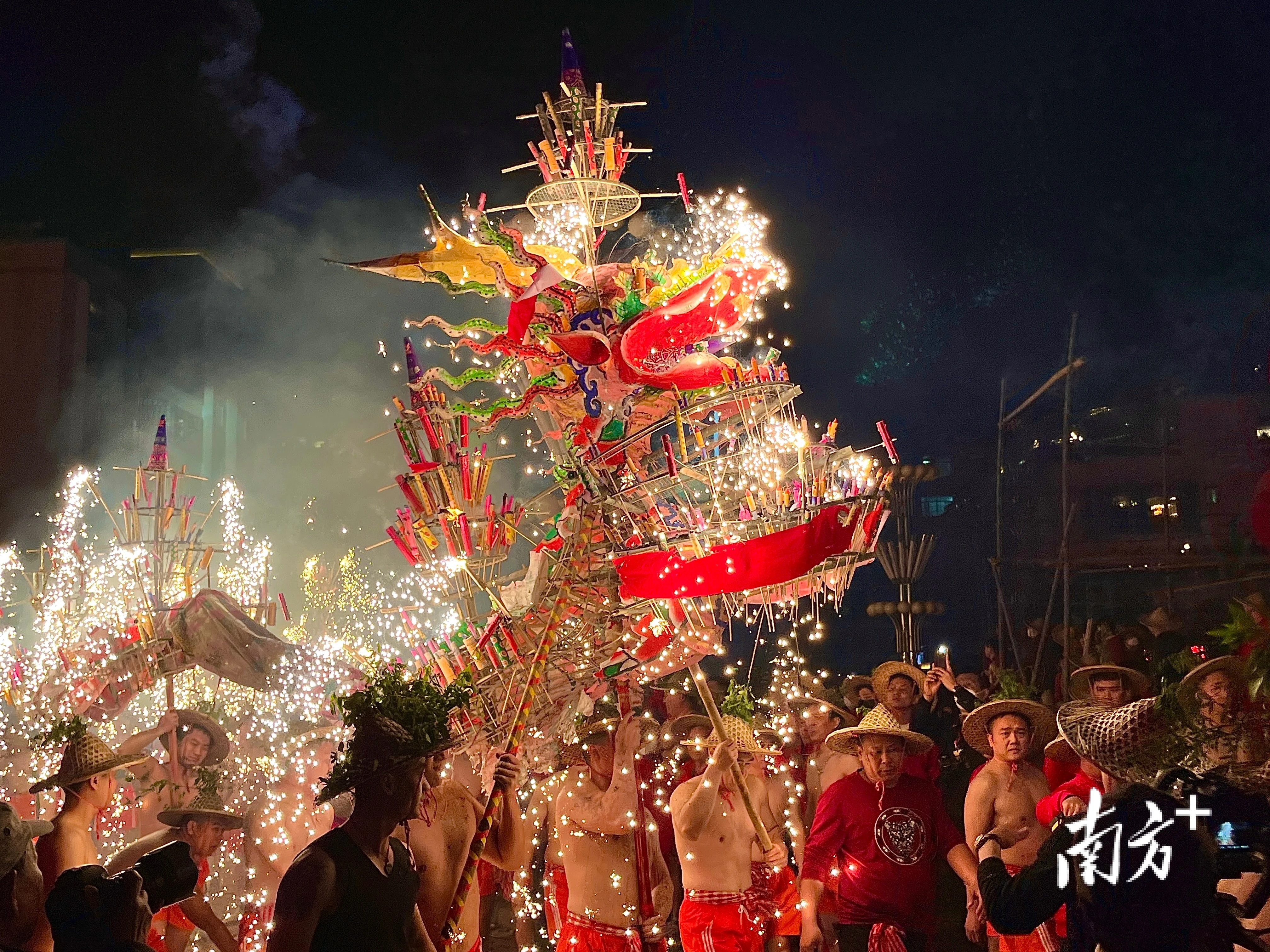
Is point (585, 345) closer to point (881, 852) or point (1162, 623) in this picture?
point (881, 852)

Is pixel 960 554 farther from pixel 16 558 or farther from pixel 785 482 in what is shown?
pixel 16 558

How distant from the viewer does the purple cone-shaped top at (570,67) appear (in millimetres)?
5719

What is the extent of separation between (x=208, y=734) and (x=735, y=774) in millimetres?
3741

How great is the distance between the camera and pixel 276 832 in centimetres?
623

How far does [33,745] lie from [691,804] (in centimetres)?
453

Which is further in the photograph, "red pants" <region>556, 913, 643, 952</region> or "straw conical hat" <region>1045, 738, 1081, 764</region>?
"red pants" <region>556, 913, 643, 952</region>

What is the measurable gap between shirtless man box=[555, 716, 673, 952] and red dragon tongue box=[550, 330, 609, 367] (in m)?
2.08

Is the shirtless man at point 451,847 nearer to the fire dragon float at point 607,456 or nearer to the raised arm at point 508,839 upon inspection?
the raised arm at point 508,839

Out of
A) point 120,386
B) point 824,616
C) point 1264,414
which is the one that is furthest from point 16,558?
point 1264,414

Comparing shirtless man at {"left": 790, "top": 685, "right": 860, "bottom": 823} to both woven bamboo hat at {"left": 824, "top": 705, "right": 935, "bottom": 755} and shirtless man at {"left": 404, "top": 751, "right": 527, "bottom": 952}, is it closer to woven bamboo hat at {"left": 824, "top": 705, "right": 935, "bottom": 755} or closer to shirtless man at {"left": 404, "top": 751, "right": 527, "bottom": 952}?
woven bamboo hat at {"left": 824, "top": 705, "right": 935, "bottom": 755}

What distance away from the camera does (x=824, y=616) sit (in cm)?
1488

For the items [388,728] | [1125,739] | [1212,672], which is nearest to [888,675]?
[1212,672]

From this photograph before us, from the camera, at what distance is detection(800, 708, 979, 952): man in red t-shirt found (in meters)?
4.99

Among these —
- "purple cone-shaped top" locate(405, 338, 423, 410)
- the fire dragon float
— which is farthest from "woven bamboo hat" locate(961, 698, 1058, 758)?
"purple cone-shaped top" locate(405, 338, 423, 410)
